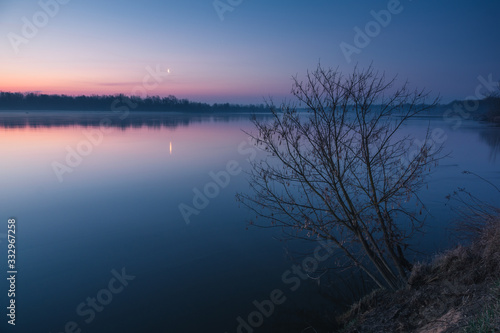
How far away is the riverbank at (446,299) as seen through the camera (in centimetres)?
348

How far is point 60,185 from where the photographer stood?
1396cm

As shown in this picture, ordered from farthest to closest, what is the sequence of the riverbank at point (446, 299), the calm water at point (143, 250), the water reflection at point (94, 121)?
the water reflection at point (94, 121), the calm water at point (143, 250), the riverbank at point (446, 299)

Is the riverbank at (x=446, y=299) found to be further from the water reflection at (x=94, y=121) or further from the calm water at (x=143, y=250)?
the water reflection at (x=94, y=121)

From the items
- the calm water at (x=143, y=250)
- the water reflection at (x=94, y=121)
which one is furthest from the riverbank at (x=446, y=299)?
the water reflection at (x=94, y=121)

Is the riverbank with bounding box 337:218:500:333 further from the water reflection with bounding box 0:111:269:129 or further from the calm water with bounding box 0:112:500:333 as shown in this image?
the water reflection with bounding box 0:111:269:129

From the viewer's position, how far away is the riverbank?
11.4ft

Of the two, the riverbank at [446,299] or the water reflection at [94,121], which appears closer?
the riverbank at [446,299]

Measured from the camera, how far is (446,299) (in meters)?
4.48

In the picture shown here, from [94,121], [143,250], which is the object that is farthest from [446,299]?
[94,121]

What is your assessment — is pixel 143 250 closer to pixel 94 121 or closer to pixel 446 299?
pixel 446 299

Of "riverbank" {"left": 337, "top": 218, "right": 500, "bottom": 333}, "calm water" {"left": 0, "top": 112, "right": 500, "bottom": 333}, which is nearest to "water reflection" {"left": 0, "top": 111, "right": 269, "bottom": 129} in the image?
"calm water" {"left": 0, "top": 112, "right": 500, "bottom": 333}

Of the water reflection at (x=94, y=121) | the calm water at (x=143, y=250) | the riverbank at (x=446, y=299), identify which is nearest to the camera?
the riverbank at (x=446, y=299)

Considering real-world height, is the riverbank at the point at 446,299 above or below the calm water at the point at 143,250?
above

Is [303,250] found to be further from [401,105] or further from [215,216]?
[401,105]
